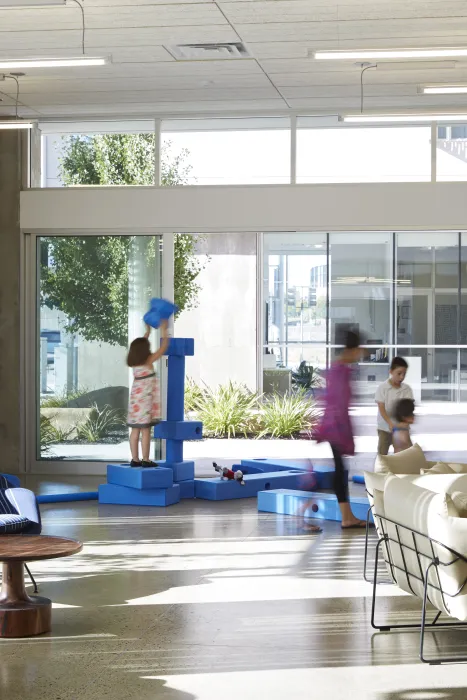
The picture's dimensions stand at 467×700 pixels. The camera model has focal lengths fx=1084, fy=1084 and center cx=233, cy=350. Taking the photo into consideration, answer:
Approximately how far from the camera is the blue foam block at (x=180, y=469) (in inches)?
407

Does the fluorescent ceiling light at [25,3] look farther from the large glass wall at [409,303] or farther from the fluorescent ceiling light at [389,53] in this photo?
the large glass wall at [409,303]

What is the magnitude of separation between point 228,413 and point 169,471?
6.68 meters

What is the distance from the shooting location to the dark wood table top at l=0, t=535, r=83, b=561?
17.9 ft

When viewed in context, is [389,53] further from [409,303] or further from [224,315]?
[224,315]

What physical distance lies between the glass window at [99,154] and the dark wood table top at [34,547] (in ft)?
21.6

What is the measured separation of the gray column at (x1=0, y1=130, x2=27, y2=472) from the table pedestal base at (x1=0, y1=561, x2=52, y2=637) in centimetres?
633

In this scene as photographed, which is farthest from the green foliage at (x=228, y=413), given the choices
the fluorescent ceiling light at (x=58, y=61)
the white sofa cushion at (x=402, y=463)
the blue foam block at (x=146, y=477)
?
the white sofa cushion at (x=402, y=463)

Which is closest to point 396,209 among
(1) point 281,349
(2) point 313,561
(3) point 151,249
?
(3) point 151,249

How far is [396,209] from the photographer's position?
1136 cm

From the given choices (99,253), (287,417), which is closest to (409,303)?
(99,253)

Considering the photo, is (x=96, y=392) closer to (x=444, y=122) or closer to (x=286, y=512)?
(x=286, y=512)

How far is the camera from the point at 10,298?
12.0 metres

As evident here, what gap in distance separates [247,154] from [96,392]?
10.2 feet

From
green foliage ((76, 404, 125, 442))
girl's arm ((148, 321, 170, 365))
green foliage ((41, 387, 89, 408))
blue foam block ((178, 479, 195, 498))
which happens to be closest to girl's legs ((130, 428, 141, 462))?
blue foam block ((178, 479, 195, 498))
